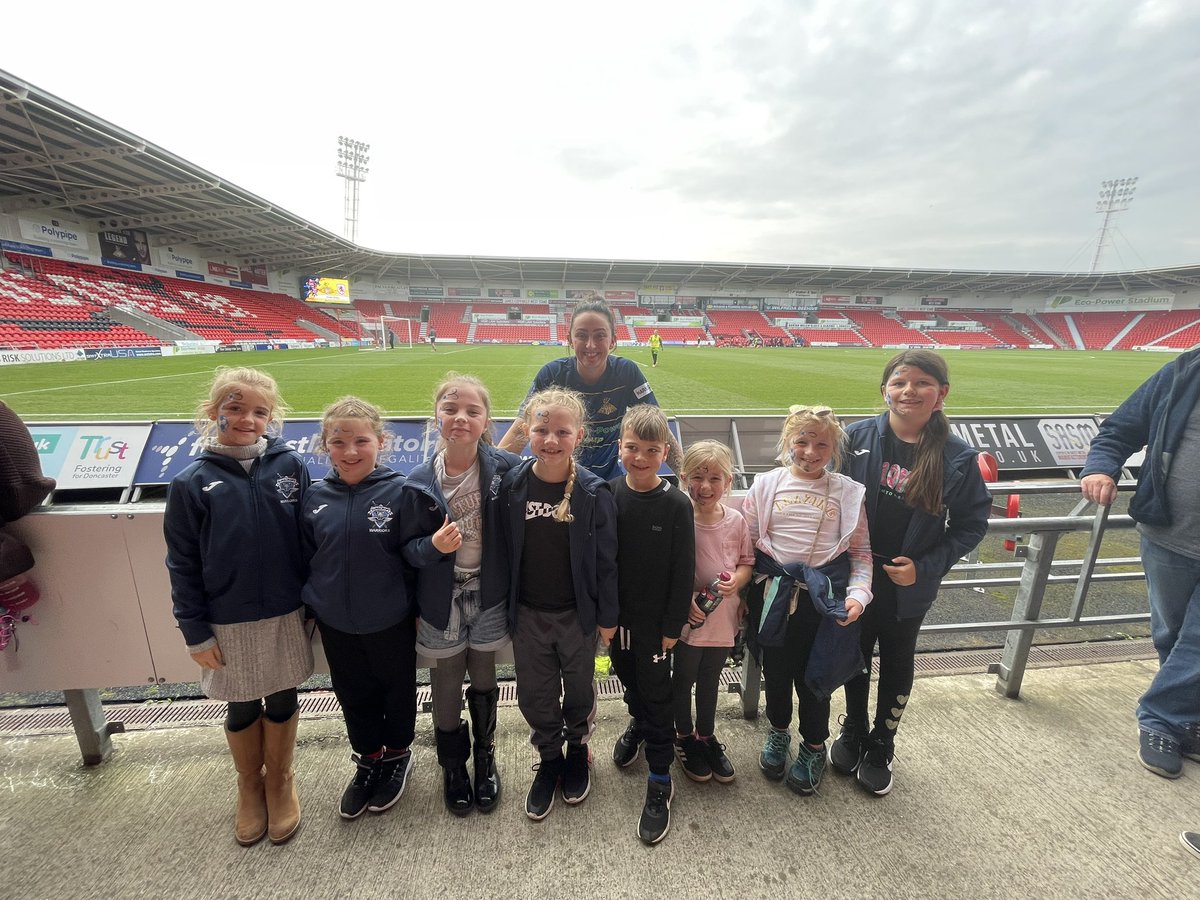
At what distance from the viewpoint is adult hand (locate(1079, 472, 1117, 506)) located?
6.82ft

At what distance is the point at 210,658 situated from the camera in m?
1.70

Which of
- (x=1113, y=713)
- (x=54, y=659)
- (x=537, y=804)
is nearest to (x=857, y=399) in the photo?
(x=1113, y=713)

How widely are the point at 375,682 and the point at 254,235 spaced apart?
36.7m

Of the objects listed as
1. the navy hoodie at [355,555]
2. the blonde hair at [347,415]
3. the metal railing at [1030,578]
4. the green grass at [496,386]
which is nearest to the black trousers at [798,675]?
the metal railing at [1030,578]

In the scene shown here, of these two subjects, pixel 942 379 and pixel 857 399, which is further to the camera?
pixel 857 399

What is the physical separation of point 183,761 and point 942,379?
11.8 feet

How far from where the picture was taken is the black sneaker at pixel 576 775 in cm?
190

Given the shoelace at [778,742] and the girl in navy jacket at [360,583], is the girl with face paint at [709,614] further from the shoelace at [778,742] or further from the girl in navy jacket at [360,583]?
the girl in navy jacket at [360,583]

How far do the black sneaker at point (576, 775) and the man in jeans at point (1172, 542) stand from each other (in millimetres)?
2406

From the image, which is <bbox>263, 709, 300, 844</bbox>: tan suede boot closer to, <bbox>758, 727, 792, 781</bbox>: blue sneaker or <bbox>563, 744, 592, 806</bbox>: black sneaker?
<bbox>563, 744, 592, 806</bbox>: black sneaker

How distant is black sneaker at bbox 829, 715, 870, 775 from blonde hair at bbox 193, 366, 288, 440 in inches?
105

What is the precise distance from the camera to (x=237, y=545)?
1.67 meters

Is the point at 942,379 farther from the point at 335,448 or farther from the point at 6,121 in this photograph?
the point at 6,121

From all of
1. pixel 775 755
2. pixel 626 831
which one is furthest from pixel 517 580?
pixel 775 755
